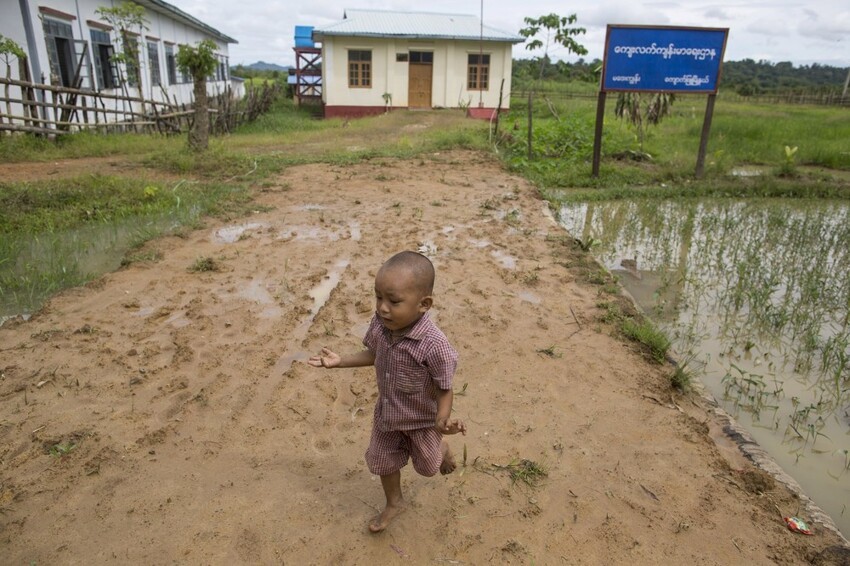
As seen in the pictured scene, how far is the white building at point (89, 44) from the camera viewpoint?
11.5m

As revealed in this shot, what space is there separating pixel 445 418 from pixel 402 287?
509 mm

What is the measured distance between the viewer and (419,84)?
21438mm

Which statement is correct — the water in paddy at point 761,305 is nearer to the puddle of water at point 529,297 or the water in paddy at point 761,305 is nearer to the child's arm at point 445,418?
the puddle of water at point 529,297

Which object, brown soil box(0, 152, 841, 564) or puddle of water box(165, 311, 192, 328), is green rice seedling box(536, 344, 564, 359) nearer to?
brown soil box(0, 152, 841, 564)

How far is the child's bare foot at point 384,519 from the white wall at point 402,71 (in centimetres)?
1981

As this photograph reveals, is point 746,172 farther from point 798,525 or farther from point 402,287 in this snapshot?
point 402,287

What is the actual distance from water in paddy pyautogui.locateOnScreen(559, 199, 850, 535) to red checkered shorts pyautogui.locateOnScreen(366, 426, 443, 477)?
1975mm

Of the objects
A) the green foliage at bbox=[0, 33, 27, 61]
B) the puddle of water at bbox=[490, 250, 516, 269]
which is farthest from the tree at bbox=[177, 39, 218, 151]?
the puddle of water at bbox=[490, 250, 516, 269]

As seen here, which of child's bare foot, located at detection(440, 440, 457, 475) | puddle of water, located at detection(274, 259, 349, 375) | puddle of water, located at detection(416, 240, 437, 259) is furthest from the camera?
puddle of water, located at detection(416, 240, 437, 259)

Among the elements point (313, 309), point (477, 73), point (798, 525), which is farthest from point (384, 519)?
point (477, 73)

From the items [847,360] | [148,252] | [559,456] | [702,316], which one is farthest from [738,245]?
[148,252]

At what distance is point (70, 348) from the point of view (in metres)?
3.66

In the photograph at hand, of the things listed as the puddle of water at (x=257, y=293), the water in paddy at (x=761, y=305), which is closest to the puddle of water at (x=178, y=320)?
the puddle of water at (x=257, y=293)

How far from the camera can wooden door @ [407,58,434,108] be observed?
21.3m
